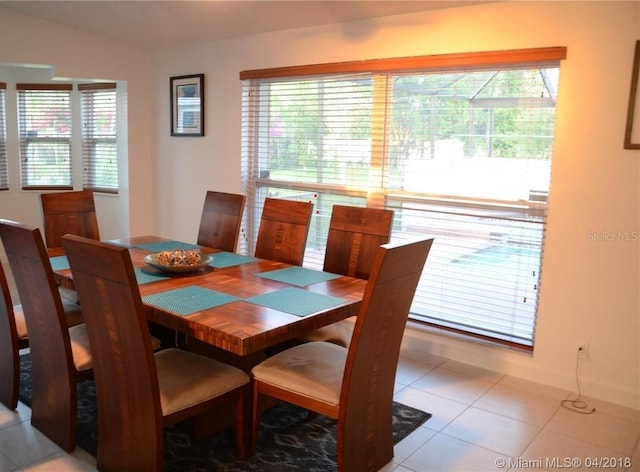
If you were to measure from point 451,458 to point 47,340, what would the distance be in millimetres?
1783

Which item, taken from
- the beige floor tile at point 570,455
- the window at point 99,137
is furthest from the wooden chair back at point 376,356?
the window at point 99,137

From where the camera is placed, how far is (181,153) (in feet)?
16.4

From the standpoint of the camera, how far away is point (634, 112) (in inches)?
107

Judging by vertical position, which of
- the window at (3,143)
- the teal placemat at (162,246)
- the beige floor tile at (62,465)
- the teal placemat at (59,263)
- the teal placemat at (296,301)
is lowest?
the beige floor tile at (62,465)

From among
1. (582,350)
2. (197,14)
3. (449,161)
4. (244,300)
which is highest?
(197,14)

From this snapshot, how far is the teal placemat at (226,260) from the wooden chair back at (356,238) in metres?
0.46

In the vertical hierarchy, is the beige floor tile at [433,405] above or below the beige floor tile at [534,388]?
below

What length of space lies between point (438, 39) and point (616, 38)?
0.98 m

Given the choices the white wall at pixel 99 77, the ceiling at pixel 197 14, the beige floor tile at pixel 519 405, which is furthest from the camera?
the white wall at pixel 99 77

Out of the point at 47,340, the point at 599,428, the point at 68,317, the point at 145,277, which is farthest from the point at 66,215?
the point at 599,428

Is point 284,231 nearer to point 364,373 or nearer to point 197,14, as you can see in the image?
point 364,373

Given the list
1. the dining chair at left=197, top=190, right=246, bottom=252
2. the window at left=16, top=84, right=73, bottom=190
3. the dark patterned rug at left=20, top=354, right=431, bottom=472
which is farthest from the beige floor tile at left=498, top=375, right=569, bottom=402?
the window at left=16, top=84, right=73, bottom=190

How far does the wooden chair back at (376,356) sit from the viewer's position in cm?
188

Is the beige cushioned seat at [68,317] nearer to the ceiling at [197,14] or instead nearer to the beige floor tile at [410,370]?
the beige floor tile at [410,370]
